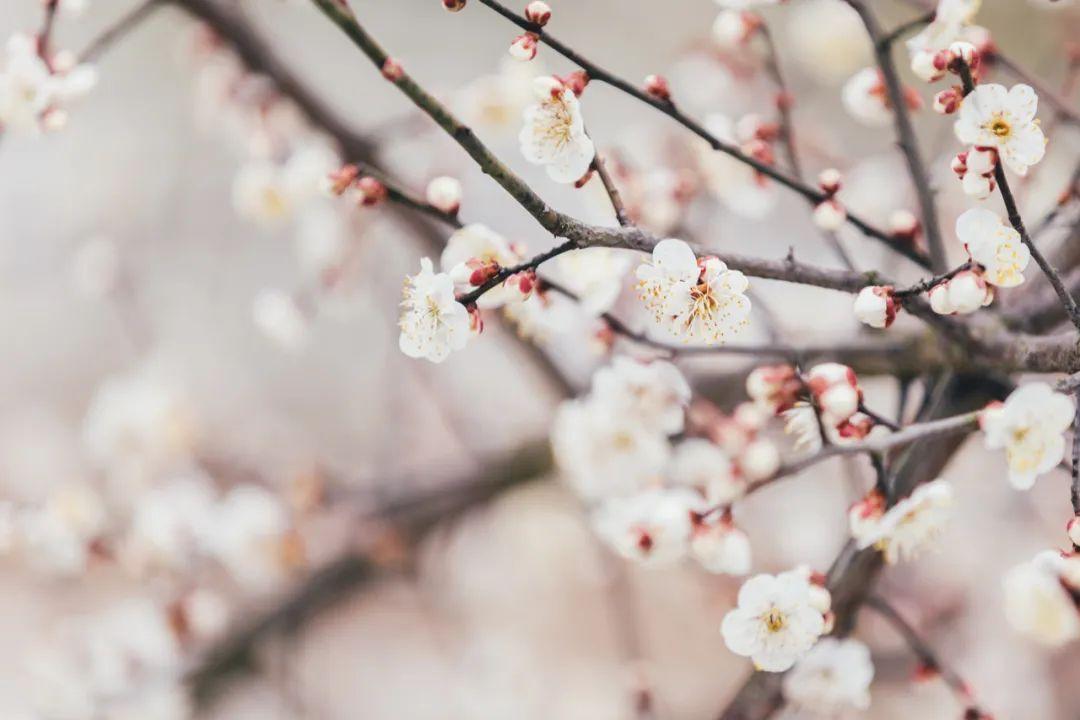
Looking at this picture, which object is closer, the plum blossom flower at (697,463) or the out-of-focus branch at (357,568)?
the plum blossom flower at (697,463)

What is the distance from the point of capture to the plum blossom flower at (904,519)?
0.46 m

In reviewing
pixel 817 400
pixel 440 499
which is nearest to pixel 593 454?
pixel 817 400

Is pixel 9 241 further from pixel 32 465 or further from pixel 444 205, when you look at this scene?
pixel 444 205

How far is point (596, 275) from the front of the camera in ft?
1.78

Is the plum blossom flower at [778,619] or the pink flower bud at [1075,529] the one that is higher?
the pink flower bud at [1075,529]

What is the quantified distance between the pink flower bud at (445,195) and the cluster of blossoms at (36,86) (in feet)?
0.82

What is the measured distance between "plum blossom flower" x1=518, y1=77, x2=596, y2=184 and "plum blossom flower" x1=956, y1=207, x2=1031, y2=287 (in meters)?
0.17

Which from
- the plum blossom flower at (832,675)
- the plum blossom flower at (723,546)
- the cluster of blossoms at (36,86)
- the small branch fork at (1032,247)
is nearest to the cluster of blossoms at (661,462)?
the plum blossom flower at (723,546)

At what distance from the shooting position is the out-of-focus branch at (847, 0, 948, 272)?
0.54 m

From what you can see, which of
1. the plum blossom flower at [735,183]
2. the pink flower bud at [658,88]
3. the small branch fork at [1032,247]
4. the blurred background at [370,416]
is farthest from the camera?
the blurred background at [370,416]

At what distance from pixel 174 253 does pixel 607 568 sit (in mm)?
1314

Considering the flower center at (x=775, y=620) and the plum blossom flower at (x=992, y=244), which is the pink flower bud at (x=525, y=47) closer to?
the plum blossom flower at (x=992, y=244)

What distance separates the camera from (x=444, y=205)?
0.49 meters

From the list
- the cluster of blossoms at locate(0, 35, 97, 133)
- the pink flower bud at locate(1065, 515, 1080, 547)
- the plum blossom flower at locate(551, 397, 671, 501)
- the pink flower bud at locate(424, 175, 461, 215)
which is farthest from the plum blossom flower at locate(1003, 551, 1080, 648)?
the cluster of blossoms at locate(0, 35, 97, 133)
